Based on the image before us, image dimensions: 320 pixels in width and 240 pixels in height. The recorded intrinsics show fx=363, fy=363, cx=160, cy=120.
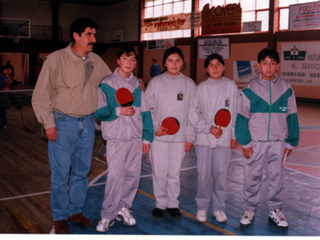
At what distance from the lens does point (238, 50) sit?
20906 millimetres

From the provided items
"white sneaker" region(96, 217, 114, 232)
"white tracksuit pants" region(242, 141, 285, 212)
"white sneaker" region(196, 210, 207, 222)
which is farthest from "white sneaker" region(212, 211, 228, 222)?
"white sneaker" region(96, 217, 114, 232)

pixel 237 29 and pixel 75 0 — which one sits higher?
pixel 75 0

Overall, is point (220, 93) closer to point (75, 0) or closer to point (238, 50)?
point (238, 50)

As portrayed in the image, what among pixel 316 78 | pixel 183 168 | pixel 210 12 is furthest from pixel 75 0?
pixel 183 168

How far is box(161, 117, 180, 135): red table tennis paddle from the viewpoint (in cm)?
388

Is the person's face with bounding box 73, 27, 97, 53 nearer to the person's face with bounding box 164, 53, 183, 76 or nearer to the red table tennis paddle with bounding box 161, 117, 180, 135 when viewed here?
the person's face with bounding box 164, 53, 183, 76

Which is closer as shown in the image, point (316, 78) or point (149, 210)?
point (149, 210)

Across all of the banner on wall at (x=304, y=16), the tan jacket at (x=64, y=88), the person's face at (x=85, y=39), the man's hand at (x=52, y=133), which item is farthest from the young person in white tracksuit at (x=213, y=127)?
the banner on wall at (x=304, y=16)

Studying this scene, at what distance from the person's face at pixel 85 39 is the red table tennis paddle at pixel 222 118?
58.8 inches

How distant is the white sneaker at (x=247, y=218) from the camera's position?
153 inches

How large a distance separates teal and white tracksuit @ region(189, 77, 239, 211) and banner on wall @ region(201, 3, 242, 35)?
17.4 meters

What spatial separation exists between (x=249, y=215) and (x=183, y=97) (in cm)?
146

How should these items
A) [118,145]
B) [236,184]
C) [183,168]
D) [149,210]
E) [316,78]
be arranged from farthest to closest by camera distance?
[316,78] → [183,168] → [236,184] → [149,210] → [118,145]

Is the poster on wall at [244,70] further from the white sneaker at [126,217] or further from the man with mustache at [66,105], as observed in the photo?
the man with mustache at [66,105]
